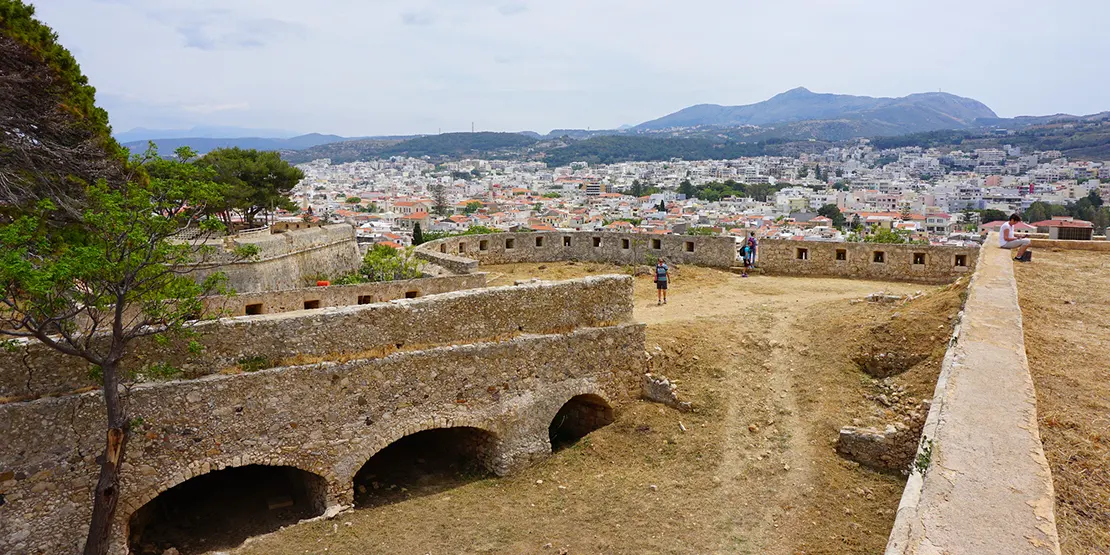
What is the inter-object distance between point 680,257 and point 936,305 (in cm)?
Result: 953

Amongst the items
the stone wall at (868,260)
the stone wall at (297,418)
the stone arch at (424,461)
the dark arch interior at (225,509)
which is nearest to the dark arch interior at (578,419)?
the stone wall at (297,418)

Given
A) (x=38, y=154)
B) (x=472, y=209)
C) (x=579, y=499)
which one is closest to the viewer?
(x=579, y=499)

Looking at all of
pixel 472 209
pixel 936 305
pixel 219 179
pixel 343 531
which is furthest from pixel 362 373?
pixel 472 209

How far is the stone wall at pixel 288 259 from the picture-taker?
21.8 meters

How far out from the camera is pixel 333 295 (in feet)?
51.0

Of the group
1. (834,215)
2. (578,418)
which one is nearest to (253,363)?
(578,418)

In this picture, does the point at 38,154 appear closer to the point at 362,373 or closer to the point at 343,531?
the point at 362,373

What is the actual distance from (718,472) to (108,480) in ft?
25.3

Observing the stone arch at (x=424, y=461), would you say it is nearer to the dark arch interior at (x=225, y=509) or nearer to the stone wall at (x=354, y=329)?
the dark arch interior at (x=225, y=509)

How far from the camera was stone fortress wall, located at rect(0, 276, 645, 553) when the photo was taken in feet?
27.5

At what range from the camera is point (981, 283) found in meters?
11.8

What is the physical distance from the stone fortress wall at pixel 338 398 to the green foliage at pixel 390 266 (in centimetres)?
738

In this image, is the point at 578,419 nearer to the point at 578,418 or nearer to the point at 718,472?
the point at 578,418

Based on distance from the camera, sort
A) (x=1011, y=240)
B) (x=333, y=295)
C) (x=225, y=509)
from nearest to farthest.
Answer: (x=225, y=509), (x=333, y=295), (x=1011, y=240)
